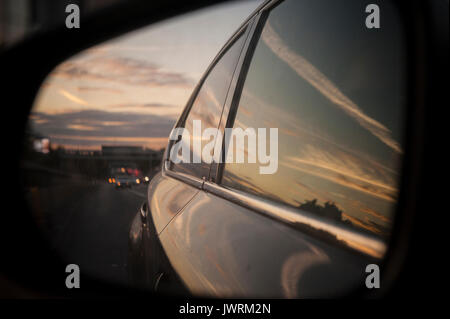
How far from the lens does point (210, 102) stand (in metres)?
2.91

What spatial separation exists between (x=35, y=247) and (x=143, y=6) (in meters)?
1.71

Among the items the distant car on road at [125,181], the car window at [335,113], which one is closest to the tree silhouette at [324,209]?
the car window at [335,113]

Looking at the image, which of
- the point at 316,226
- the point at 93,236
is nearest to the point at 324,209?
the point at 316,226

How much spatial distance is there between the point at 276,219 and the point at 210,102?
152 cm

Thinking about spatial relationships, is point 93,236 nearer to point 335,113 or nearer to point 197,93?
point 197,93

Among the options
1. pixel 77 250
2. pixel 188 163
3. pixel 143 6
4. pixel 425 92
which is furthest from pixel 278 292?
pixel 77 250

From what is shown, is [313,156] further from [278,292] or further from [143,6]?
[143,6]

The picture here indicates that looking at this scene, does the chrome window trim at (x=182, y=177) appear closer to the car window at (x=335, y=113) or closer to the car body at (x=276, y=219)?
the car body at (x=276, y=219)

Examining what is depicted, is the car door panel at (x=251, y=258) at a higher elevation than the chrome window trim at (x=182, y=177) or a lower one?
lower

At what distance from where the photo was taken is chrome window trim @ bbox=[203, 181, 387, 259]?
108 cm

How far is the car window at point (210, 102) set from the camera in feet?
8.58

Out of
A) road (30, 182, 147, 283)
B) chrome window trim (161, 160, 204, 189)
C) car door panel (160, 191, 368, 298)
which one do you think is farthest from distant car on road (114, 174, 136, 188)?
car door panel (160, 191, 368, 298)

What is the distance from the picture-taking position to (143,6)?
7.04 feet
